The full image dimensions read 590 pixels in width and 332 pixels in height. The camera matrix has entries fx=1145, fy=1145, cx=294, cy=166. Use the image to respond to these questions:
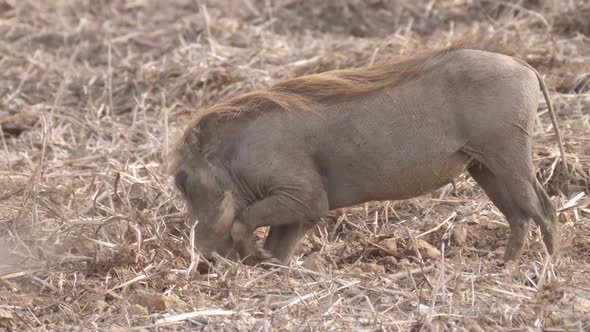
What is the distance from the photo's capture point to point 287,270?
503 cm

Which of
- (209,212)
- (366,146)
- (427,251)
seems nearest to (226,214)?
(209,212)

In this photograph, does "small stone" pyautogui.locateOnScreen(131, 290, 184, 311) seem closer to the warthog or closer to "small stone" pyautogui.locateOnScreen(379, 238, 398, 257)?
the warthog

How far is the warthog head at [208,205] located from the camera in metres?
5.39

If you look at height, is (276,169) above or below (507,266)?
above

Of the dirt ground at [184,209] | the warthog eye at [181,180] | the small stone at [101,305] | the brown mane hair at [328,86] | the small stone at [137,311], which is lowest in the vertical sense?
the dirt ground at [184,209]

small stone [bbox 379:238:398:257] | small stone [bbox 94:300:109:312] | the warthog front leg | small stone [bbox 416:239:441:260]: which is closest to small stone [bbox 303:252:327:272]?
the warthog front leg

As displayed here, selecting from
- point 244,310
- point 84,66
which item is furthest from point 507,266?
point 84,66

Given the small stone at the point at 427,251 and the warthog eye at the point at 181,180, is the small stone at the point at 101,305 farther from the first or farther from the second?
the small stone at the point at 427,251

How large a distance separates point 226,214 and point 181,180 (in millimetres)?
313

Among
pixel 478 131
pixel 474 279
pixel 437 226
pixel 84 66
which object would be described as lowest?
pixel 84 66

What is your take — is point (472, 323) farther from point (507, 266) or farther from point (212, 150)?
point (212, 150)

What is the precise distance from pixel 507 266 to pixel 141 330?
170cm

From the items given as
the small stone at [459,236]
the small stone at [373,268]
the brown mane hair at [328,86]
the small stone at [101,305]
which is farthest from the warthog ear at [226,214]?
the small stone at [459,236]

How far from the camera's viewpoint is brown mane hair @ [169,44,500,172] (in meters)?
5.28
